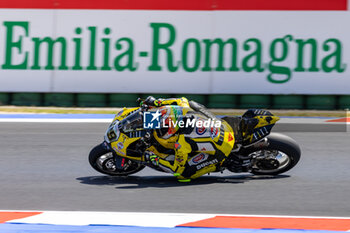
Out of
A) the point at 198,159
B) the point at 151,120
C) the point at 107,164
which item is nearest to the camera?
the point at 151,120

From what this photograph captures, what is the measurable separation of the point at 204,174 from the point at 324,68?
24.4ft

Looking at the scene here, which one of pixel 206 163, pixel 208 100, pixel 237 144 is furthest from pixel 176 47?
pixel 206 163

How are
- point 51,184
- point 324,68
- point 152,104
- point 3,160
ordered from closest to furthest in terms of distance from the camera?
point 152,104 → point 51,184 → point 3,160 → point 324,68

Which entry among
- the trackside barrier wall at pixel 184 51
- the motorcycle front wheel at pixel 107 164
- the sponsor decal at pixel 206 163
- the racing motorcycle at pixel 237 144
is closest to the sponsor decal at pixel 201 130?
the racing motorcycle at pixel 237 144

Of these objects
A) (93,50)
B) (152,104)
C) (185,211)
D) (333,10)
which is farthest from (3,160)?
(333,10)

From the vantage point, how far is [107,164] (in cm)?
740

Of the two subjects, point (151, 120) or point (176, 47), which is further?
point (176, 47)

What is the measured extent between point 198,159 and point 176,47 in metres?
7.40

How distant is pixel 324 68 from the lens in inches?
543

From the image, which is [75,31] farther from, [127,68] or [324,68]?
[324,68]

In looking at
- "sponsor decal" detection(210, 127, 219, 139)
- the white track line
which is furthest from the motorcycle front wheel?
the white track line

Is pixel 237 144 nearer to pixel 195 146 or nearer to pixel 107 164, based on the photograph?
pixel 195 146

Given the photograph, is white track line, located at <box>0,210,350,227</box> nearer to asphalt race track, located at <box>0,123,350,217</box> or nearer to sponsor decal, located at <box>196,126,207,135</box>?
asphalt race track, located at <box>0,123,350,217</box>

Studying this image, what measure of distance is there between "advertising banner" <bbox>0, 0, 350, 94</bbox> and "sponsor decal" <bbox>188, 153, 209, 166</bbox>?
719 centimetres
